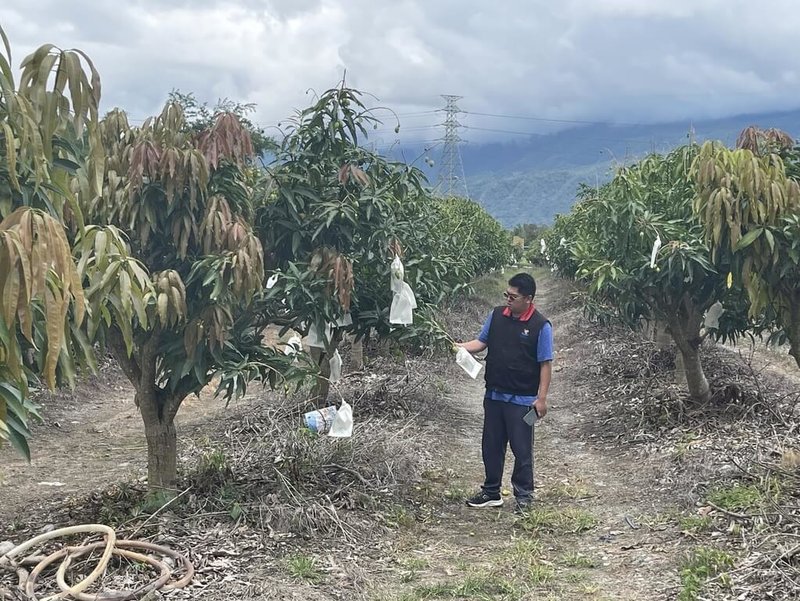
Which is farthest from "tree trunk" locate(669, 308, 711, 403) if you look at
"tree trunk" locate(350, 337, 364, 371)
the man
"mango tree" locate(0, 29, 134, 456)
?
"mango tree" locate(0, 29, 134, 456)

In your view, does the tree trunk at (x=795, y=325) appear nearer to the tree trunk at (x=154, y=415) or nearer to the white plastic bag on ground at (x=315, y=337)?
the white plastic bag on ground at (x=315, y=337)

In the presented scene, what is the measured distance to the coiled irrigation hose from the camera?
3432 millimetres

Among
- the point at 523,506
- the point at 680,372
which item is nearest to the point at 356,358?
the point at 680,372

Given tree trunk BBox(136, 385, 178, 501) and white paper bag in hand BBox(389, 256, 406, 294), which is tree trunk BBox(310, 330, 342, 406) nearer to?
white paper bag in hand BBox(389, 256, 406, 294)

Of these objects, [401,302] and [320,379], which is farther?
[320,379]

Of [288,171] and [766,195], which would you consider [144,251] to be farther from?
[766,195]

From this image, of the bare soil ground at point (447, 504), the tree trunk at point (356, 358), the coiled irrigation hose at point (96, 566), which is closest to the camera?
the coiled irrigation hose at point (96, 566)

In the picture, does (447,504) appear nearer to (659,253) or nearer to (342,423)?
(342,423)

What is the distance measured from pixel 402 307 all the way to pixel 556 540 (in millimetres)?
1941

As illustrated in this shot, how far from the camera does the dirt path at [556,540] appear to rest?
4.00m

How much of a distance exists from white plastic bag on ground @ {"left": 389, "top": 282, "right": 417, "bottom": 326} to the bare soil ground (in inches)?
36.0

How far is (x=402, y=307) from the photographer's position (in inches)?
226

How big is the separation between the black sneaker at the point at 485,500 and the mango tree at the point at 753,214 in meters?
2.11

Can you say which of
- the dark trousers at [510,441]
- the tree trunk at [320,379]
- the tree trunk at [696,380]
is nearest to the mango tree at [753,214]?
the dark trousers at [510,441]
